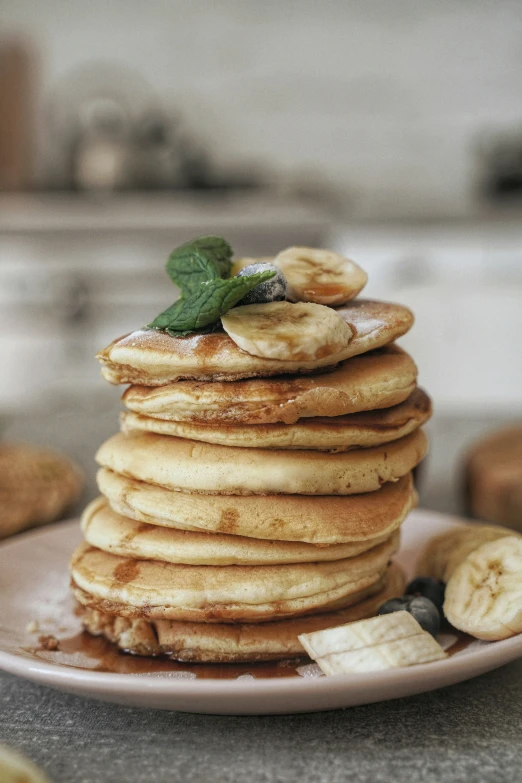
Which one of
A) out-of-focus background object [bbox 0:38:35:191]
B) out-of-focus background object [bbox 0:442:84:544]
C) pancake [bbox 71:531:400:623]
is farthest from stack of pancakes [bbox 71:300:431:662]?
out-of-focus background object [bbox 0:38:35:191]

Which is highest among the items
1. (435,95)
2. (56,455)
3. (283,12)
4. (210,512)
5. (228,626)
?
(283,12)

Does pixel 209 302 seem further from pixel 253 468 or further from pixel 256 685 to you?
pixel 256 685

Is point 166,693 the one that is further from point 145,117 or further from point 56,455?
point 145,117

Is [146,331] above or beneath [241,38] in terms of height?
beneath

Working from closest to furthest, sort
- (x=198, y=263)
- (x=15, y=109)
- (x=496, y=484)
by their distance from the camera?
(x=198, y=263) < (x=496, y=484) < (x=15, y=109)

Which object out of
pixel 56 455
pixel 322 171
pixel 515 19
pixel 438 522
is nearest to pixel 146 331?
pixel 438 522

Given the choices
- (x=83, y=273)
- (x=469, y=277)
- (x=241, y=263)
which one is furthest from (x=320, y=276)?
(x=83, y=273)
